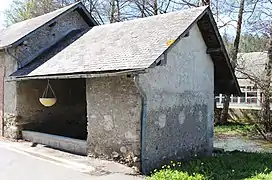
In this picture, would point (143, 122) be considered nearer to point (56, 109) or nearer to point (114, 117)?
point (114, 117)

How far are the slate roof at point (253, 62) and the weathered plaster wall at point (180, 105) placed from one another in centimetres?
1133

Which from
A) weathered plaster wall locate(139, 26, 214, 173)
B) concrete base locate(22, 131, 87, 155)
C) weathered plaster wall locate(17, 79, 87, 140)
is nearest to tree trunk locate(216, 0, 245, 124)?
weathered plaster wall locate(17, 79, 87, 140)

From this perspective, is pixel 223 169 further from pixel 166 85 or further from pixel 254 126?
pixel 254 126

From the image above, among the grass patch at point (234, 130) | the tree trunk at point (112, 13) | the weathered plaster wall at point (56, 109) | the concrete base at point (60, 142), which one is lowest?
the grass patch at point (234, 130)

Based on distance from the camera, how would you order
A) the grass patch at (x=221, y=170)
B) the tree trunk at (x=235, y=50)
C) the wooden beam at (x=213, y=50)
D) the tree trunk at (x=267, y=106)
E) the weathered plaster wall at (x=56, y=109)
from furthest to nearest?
the tree trunk at (x=235, y=50) < the tree trunk at (x=267, y=106) < the weathered plaster wall at (x=56, y=109) < the wooden beam at (x=213, y=50) < the grass patch at (x=221, y=170)

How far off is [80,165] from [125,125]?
4.95 ft

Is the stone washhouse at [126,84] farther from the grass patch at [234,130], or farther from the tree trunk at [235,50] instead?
the tree trunk at [235,50]

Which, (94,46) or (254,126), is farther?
(254,126)

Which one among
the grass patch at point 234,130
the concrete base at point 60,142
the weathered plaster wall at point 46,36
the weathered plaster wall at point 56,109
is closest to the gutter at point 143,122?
the concrete base at point 60,142

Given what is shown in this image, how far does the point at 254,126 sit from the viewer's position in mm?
21406

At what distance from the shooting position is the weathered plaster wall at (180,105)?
338 inches

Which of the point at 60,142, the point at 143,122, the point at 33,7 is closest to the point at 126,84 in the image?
the point at 143,122

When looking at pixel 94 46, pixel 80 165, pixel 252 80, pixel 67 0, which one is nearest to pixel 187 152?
pixel 80 165

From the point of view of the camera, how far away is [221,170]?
8.34 meters
